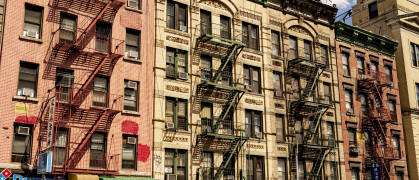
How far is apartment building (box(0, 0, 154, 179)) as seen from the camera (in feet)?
78.5

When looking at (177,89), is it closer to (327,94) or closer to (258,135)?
(258,135)

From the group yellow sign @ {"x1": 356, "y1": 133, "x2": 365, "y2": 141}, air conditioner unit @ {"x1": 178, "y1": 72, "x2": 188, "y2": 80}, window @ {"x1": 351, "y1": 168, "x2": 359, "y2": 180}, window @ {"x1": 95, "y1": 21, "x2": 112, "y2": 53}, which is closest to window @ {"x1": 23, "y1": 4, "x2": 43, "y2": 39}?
window @ {"x1": 95, "y1": 21, "x2": 112, "y2": 53}

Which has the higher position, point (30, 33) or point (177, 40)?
point (177, 40)

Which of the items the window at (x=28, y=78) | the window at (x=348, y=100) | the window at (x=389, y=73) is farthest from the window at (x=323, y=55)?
the window at (x=28, y=78)

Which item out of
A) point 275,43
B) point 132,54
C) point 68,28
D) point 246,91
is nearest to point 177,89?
point 132,54

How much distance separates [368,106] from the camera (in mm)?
42281

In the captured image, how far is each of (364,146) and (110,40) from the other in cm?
2349

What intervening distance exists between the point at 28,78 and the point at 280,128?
1810 cm

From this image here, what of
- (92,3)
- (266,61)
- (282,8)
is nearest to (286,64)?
(266,61)

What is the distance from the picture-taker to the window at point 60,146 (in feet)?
80.5

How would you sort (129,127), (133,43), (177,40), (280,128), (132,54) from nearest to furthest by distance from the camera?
(129,127) < (132,54) < (133,43) < (177,40) < (280,128)

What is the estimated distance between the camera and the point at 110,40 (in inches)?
1113

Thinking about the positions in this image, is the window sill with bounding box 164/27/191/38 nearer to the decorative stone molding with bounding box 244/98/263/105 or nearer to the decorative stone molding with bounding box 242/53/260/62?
the decorative stone molding with bounding box 242/53/260/62

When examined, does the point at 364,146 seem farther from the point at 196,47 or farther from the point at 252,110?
the point at 196,47
